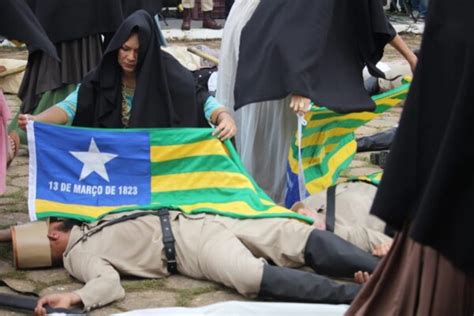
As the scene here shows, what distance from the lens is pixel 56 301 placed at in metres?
4.15

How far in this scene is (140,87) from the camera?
16.8ft

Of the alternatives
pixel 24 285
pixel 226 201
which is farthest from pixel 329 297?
pixel 24 285

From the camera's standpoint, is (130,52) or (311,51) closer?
(130,52)

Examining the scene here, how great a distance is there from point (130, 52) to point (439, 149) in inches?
105

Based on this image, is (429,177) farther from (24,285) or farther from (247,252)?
(24,285)

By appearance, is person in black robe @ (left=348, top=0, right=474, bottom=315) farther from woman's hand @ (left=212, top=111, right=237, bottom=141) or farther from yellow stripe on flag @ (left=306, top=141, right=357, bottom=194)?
yellow stripe on flag @ (left=306, top=141, right=357, bottom=194)

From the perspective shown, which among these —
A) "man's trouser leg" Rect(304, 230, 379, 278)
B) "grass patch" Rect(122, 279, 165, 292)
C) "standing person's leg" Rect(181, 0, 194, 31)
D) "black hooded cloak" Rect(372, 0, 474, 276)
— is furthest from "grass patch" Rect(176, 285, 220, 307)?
"standing person's leg" Rect(181, 0, 194, 31)

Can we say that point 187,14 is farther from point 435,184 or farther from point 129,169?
point 435,184

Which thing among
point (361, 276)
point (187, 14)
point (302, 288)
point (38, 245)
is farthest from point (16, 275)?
point (187, 14)

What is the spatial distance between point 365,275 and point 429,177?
1752mm

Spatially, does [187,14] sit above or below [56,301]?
below

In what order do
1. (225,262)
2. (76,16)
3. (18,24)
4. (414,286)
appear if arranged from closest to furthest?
(414,286) → (225,262) → (18,24) → (76,16)

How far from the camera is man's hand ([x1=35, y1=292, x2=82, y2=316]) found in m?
4.12

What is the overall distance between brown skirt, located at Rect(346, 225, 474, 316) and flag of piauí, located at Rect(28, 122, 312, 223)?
6.32 ft
